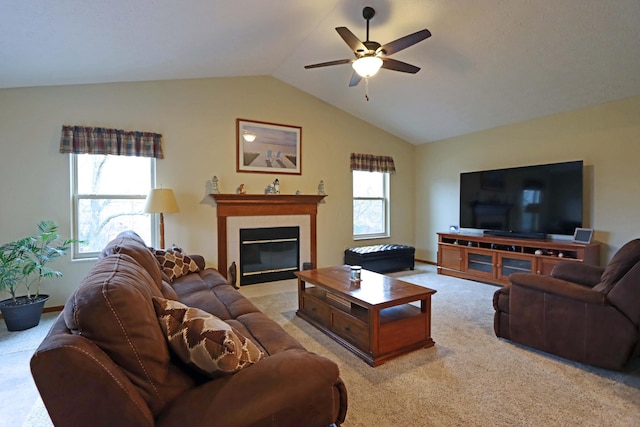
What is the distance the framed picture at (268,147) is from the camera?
4559 millimetres

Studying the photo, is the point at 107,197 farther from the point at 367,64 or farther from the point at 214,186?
the point at 367,64

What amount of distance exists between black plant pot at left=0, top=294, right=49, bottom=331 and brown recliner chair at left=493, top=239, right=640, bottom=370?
4.38 meters

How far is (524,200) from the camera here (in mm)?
4375

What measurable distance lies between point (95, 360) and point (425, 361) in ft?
7.04

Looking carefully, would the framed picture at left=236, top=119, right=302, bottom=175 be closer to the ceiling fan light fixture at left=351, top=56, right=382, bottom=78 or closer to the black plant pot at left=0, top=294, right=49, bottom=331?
the ceiling fan light fixture at left=351, top=56, right=382, bottom=78

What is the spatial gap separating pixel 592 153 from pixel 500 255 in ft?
5.57

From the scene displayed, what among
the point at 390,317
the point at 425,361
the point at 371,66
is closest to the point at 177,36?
the point at 371,66

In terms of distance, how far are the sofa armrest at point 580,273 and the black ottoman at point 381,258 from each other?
2.42m

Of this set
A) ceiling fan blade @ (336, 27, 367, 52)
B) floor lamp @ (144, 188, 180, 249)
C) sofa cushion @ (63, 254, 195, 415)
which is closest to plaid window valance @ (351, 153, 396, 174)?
ceiling fan blade @ (336, 27, 367, 52)

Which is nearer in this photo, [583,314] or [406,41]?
[583,314]

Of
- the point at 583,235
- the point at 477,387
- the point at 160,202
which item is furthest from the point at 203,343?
the point at 583,235

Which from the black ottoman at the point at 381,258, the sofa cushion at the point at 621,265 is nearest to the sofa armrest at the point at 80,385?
the sofa cushion at the point at 621,265

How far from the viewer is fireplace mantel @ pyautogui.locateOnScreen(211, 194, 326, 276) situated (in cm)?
439

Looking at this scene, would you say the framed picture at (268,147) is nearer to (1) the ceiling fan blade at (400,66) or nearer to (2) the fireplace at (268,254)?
(2) the fireplace at (268,254)
